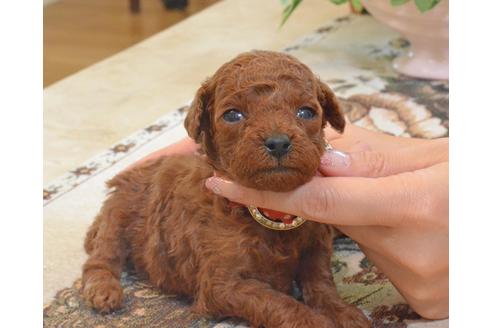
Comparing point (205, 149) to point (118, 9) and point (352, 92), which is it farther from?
point (118, 9)

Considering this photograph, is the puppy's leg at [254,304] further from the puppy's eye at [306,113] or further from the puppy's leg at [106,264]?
the puppy's eye at [306,113]

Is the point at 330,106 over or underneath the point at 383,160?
over

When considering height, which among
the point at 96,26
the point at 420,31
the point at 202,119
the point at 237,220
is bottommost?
the point at 96,26

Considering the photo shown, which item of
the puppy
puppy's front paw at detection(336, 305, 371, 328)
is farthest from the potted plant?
puppy's front paw at detection(336, 305, 371, 328)

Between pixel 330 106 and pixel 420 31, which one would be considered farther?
pixel 420 31

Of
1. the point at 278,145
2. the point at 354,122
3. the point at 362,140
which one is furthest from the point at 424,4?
the point at 278,145

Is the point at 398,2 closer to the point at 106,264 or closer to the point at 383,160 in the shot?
the point at 383,160

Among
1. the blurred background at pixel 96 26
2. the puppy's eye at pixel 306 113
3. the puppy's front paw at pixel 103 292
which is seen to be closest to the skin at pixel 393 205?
the puppy's eye at pixel 306 113
